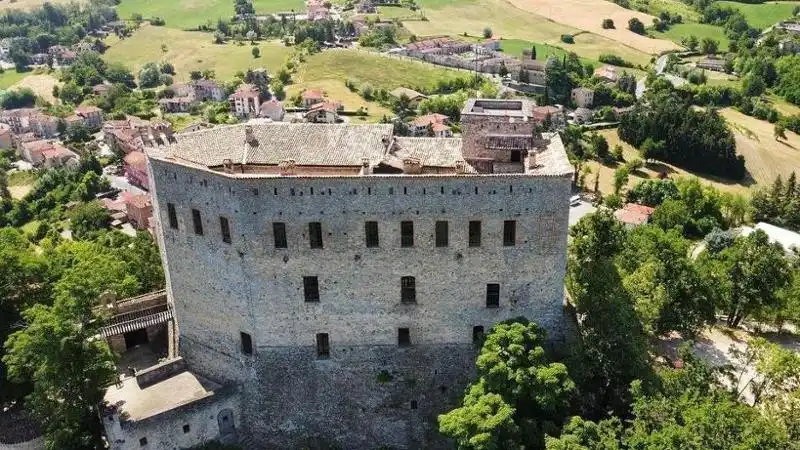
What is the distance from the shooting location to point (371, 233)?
38.7 m

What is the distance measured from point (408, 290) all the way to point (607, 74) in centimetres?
15330

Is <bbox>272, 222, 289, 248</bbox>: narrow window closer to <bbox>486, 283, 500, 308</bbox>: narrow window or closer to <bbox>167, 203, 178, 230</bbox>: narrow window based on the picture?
<bbox>167, 203, 178, 230</bbox>: narrow window

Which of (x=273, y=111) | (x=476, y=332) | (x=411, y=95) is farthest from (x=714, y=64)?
(x=476, y=332)

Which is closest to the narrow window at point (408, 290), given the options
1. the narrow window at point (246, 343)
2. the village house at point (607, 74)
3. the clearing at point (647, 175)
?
the narrow window at point (246, 343)

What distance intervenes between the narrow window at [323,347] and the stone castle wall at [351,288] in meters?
0.37

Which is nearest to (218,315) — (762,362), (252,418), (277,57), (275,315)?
(275,315)

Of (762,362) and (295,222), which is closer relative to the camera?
(295,222)

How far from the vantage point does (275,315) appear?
40.7 m

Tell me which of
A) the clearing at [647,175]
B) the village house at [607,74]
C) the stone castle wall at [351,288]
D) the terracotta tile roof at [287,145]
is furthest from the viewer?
the village house at [607,74]

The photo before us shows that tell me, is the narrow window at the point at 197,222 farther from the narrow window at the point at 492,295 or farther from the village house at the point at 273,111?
the village house at the point at 273,111

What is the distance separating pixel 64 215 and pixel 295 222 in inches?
3597

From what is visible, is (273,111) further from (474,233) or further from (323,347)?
(474,233)

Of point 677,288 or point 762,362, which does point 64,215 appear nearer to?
point 677,288

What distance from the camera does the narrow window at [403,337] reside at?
1624 inches
